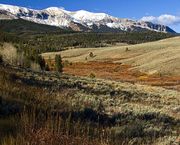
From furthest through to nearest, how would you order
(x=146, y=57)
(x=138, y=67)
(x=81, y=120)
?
1. (x=146, y=57)
2. (x=138, y=67)
3. (x=81, y=120)

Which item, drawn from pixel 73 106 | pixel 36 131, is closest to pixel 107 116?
pixel 73 106

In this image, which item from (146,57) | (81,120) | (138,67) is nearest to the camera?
(81,120)

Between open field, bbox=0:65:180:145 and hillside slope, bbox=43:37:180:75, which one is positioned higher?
open field, bbox=0:65:180:145

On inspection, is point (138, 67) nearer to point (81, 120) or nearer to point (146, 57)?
point (146, 57)

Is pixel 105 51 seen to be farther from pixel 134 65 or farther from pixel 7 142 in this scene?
pixel 7 142

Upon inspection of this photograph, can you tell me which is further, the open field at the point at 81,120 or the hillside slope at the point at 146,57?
the hillside slope at the point at 146,57

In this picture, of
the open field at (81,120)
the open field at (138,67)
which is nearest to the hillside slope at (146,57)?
the open field at (138,67)

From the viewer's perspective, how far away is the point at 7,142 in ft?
23.5

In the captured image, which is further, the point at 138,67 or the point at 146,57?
the point at 146,57

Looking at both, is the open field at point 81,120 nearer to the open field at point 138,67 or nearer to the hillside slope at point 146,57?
the open field at point 138,67

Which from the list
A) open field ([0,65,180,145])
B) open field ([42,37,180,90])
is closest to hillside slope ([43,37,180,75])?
open field ([42,37,180,90])

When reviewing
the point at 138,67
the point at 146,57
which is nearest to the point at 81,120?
the point at 138,67

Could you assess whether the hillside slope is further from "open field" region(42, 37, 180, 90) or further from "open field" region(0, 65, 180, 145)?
"open field" region(0, 65, 180, 145)

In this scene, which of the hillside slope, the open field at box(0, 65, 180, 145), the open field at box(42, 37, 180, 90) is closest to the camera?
the open field at box(0, 65, 180, 145)
